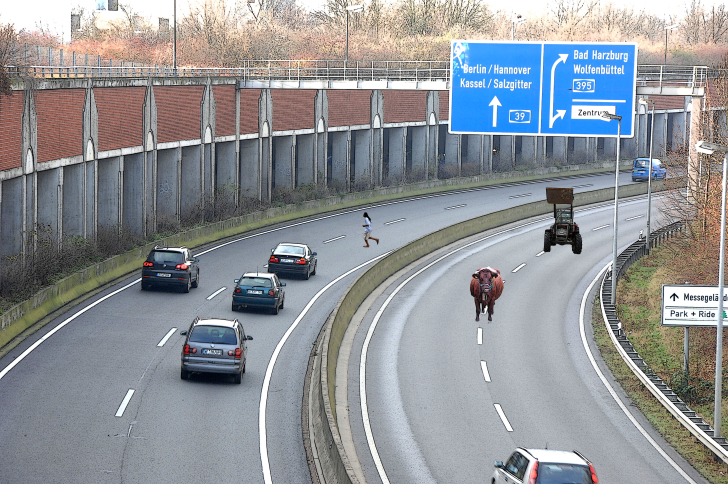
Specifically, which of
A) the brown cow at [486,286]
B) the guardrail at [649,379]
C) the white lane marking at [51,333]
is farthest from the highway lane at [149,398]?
the guardrail at [649,379]

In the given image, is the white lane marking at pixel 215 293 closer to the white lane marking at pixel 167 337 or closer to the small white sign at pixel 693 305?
the white lane marking at pixel 167 337

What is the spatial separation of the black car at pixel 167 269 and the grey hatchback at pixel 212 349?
11465mm

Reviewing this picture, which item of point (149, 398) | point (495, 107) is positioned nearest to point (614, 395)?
point (495, 107)

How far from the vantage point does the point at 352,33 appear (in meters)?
117

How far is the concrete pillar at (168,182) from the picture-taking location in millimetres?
54156

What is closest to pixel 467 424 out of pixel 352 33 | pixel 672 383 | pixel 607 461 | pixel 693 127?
pixel 607 461

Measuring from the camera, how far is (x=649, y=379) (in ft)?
104

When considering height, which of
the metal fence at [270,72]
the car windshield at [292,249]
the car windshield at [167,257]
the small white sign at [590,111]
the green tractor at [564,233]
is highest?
the metal fence at [270,72]

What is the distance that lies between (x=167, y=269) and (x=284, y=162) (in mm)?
29876

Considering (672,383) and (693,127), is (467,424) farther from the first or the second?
(693,127)

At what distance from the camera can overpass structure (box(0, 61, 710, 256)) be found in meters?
39.8

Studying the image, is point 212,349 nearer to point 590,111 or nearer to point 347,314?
point 347,314

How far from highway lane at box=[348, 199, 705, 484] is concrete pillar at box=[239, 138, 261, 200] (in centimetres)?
1691

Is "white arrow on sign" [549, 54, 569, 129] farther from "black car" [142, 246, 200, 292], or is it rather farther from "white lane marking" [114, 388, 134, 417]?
"white lane marking" [114, 388, 134, 417]
